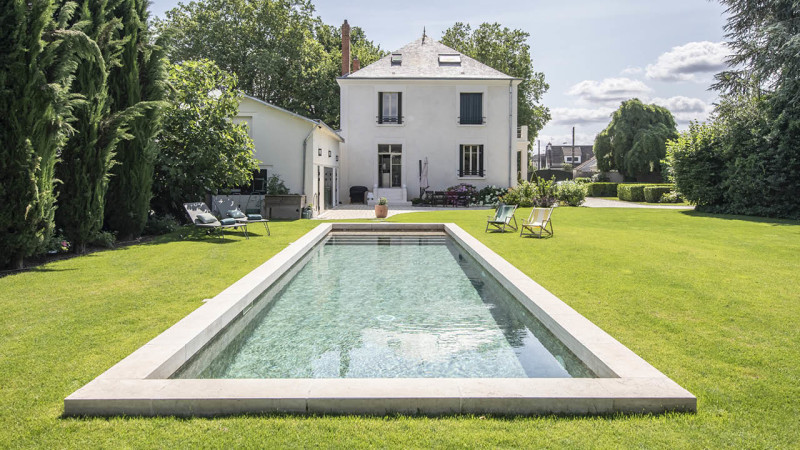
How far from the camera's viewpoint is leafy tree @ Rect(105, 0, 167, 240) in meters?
11.4

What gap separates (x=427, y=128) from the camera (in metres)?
26.8

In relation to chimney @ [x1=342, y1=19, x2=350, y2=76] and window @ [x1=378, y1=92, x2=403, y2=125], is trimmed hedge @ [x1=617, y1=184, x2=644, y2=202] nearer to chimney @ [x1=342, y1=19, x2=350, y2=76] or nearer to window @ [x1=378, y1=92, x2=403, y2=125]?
window @ [x1=378, y1=92, x2=403, y2=125]

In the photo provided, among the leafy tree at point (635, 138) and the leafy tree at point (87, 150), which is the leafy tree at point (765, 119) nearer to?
the leafy tree at point (87, 150)

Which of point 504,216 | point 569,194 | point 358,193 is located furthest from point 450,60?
point 504,216

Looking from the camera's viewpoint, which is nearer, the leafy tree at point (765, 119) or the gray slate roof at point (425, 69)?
the leafy tree at point (765, 119)

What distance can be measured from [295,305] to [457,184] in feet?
68.1

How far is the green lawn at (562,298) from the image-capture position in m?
2.92

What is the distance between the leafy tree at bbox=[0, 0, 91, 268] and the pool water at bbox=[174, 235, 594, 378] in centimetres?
397

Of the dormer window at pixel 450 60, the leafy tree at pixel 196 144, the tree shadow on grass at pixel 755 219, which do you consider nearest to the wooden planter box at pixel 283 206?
the leafy tree at pixel 196 144

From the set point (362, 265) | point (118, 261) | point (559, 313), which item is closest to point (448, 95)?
point (362, 265)

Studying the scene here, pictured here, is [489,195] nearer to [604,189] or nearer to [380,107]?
[380,107]

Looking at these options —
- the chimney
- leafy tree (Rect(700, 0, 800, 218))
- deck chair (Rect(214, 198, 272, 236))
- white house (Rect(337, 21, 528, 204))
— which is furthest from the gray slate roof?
deck chair (Rect(214, 198, 272, 236))

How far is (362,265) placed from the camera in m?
10.0

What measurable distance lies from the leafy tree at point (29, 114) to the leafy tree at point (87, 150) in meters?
0.94
